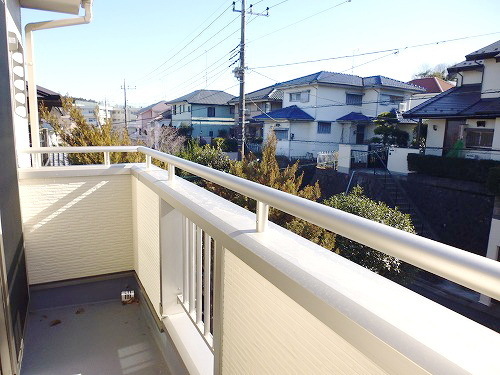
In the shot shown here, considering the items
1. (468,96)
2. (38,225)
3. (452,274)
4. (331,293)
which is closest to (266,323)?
(331,293)

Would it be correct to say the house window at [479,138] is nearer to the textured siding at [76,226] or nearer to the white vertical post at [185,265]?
the textured siding at [76,226]

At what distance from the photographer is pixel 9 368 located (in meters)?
1.78

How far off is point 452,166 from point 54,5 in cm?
1132

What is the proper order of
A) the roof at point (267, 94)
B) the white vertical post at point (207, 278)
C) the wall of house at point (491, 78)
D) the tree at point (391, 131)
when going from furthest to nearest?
the roof at point (267, 94), the tree at point (391, 131), the wall of house at point (491, 78), the white vertical post at point (207, 278)

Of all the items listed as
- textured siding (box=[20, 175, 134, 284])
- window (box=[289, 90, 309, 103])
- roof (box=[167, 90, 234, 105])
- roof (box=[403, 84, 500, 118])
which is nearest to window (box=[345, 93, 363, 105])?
window (box=[289, 90, 309, 103])

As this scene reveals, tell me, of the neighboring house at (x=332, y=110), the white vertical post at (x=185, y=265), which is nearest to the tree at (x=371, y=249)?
the white vertical post at (x=185, y=265)

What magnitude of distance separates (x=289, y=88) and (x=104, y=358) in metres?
21.9

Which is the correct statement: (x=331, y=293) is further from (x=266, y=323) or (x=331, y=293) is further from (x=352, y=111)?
(x=352, y=111)

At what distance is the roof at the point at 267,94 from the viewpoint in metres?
25.1

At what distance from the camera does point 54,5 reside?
147 inches

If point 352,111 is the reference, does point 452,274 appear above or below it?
below

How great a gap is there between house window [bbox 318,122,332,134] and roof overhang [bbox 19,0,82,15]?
17888 mm

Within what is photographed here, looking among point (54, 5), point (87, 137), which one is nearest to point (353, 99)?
point (87, 137)

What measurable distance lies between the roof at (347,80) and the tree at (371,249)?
15.6 meters
